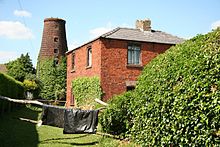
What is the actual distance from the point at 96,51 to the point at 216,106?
20.7 meters

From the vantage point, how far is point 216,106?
5953 millimetres

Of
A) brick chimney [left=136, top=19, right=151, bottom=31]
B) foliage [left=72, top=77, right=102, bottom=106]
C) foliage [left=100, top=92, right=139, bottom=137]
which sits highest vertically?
brick chimney [left=136, top=19, right=151, bottom=31]

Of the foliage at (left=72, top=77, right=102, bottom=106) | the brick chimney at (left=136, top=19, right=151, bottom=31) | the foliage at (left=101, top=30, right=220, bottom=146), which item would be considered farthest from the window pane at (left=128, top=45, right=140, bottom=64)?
the foliage at (left=101, top=30, right=220, bottom=146)

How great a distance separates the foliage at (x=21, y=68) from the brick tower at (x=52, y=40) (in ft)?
7.31

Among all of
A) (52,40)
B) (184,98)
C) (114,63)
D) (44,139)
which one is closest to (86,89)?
(114,63)

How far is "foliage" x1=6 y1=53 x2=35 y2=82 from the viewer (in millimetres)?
49378

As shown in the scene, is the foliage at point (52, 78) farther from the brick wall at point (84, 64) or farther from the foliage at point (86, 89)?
the foliage at point (86, 89)

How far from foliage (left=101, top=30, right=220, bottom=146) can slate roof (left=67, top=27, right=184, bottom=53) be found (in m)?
17.6

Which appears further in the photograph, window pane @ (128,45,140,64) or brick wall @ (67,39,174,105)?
window pane @ (128,45,140,64)

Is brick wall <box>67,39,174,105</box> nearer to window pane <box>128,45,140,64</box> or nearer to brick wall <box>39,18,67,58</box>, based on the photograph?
window pane <box>128,45,140,64</box>

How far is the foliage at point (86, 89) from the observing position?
25.8 metres

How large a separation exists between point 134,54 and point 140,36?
1.67 m

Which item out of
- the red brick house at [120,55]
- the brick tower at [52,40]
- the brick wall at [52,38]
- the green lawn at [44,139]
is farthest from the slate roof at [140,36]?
the brick wall at [52,38]

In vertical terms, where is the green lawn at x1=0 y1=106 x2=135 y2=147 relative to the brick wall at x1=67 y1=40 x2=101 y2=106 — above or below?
below
